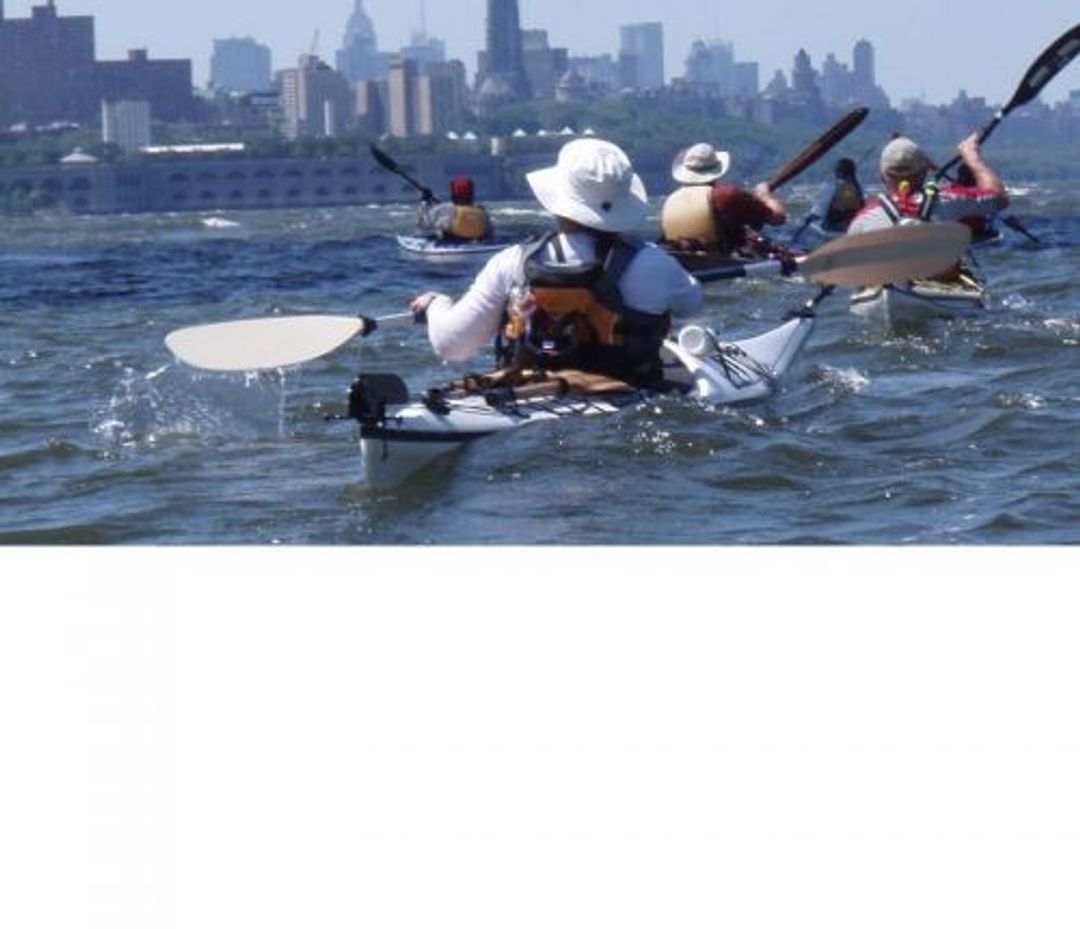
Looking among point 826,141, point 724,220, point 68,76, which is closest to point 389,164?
point 68,76

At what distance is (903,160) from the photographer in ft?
33.8

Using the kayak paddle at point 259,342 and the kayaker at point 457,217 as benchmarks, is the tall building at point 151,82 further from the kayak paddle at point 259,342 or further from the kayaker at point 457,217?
the kayaker at point 457,217

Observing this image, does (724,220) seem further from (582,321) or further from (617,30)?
(617,30)

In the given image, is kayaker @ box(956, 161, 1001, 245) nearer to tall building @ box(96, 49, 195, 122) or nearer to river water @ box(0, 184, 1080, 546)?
river water @ box(0, 184, 1080, 546)

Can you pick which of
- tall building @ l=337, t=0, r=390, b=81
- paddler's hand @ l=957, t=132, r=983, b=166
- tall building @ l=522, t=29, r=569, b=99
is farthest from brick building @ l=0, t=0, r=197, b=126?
paddler's hand @ l=957, t=132, r=983, b=166

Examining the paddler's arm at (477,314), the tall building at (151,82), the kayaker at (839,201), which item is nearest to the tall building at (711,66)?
the paddler's arm at (477,314)

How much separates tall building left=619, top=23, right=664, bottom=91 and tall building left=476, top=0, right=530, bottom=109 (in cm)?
21

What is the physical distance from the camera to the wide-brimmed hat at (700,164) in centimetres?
809

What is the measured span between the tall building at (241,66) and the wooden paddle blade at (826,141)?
4.09ft

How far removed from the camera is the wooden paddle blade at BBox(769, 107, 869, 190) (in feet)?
24.1
